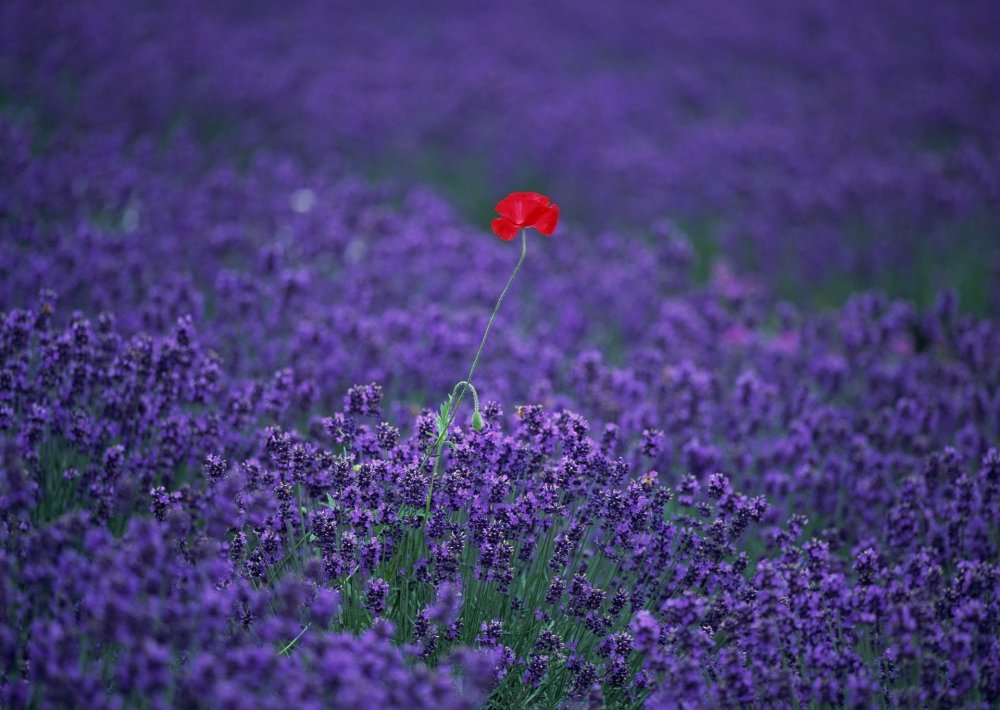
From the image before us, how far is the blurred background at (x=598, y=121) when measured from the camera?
25.7 ft

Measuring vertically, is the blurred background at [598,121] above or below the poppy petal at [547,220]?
above

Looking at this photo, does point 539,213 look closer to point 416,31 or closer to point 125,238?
point 125,238

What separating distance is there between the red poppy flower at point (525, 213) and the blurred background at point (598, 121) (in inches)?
149

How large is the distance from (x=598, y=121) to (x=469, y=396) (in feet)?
24.0

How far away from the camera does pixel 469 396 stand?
4156 millimetres

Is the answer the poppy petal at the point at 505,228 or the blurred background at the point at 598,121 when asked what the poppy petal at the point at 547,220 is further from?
the blurred background at the point at 598,121

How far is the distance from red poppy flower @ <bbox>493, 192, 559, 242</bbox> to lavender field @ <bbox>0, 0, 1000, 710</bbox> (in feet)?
0.03

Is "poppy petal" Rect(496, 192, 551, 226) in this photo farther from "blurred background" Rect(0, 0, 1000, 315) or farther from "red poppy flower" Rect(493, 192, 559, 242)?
"blurred background" Rect(0, 0, 1000, 315)

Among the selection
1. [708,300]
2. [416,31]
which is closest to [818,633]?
[708,300]

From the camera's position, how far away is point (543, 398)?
159 inches

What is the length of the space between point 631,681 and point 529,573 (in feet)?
1.61

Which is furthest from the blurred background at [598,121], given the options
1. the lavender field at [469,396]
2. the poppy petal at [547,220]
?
the poppy petal at [547,220]

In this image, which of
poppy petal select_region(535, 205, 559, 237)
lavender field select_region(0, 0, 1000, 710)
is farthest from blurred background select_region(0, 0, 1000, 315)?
poppy petal select_region(535, 205, 559, 237)

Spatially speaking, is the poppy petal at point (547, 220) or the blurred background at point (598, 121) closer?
the poppy petal at point (547, 220)
